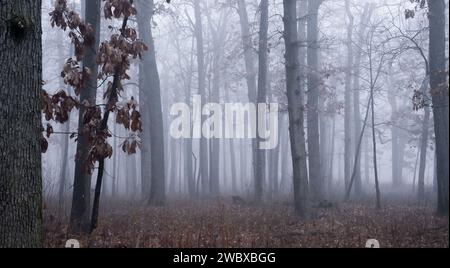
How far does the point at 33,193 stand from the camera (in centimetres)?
553

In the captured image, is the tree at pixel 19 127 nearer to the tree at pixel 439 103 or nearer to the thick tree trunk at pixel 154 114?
the tree at pixel 439 103

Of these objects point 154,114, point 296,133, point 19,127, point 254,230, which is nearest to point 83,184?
point 254,230

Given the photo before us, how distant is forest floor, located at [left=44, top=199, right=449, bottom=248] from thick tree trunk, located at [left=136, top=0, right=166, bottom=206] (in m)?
3.30

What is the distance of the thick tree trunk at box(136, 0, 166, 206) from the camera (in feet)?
53.6

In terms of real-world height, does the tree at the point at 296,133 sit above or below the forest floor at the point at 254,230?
above

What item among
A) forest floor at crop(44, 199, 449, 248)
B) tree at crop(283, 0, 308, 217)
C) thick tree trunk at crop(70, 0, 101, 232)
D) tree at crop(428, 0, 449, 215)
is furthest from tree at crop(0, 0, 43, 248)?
tree at crop(428, 0, 449, 215)

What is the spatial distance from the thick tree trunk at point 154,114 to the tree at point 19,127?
34.4ft

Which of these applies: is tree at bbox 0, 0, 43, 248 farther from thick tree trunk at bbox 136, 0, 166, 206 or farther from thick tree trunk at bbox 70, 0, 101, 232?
thick tree trunk at bbox 136, 0, 166, 206

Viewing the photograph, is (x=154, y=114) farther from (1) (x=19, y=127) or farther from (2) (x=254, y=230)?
(1) (x=19, y=127)

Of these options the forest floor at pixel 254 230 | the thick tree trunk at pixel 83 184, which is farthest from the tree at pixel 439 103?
the thick tree trunk at pixel 83 184

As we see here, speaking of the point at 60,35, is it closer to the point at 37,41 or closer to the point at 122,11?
the point at 122,11

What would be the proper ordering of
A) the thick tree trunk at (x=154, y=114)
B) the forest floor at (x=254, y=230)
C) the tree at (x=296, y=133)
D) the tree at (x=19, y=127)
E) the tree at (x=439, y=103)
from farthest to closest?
the thick tree trunk at (x=154, y=114), the tree at (x=296, y=133), the tree at (x=439, y=103), the forest floor at (x=254, y=230), the tree at (x=19, y=127)

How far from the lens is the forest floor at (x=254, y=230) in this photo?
7895 millimetres
